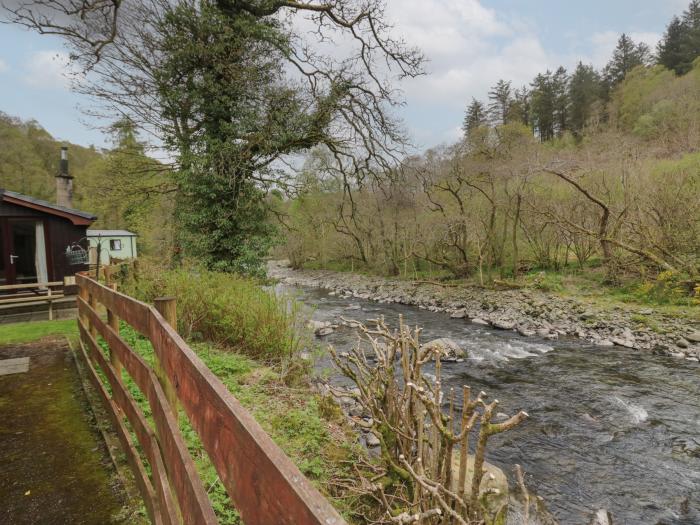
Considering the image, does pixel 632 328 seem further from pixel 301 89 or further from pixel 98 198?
pixel 98 198

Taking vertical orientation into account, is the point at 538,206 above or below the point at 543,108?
below

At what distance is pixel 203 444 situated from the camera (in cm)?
111

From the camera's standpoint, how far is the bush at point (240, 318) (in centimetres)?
589

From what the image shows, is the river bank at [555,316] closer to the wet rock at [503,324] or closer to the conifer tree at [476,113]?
the wet rock at [503,324]

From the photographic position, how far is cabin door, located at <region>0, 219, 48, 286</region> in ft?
33.6

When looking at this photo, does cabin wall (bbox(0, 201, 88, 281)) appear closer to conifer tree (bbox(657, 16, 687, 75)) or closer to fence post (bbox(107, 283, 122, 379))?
fence post (bbox(107, 283, 122, 379))

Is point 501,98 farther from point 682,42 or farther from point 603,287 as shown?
point 603,287

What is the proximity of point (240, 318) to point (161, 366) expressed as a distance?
170 inches

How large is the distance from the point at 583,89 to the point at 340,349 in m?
44.9

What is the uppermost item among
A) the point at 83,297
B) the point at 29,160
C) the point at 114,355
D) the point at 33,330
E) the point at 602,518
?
the point at 29,160

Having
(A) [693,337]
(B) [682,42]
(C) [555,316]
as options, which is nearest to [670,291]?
(A) [693,337]

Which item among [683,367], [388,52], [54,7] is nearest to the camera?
[683,367]

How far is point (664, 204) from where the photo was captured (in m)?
13.0

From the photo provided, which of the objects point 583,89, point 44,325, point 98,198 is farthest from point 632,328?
point 583,89
